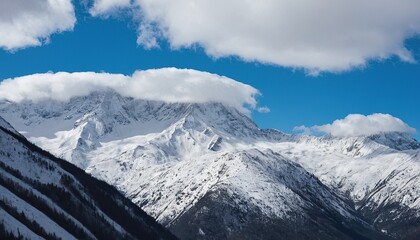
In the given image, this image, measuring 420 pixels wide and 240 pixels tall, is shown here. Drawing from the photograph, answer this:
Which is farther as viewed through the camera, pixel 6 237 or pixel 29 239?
pixel 29 239

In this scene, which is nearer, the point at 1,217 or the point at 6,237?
the point at 6,237

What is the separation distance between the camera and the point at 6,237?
185750 millimetres

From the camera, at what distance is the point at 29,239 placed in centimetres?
19762

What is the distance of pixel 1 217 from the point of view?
19962cm

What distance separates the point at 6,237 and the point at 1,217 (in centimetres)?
1549

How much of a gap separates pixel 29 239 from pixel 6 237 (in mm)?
12617

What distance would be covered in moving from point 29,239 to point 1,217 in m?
11.3
